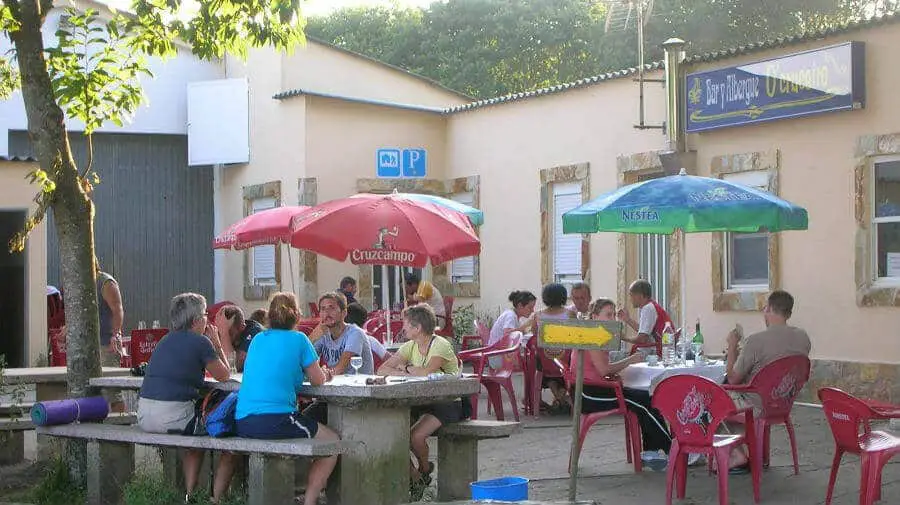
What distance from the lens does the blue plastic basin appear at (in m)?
6.84

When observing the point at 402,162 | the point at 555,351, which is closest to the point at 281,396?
the point at 555,351

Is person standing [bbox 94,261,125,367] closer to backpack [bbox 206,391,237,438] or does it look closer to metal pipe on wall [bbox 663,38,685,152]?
backpack [bbox 206,391,237,438]

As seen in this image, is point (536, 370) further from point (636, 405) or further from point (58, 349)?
point (58, 349)

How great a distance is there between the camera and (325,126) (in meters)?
20.0

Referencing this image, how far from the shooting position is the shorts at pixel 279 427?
7809mm

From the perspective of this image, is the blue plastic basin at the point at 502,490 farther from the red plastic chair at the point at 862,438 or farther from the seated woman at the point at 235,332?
the seated woman at the point at 235,332

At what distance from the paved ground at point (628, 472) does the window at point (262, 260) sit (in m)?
9.49

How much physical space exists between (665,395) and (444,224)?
395cm

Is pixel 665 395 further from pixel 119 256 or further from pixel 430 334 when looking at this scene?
pixel 119 256

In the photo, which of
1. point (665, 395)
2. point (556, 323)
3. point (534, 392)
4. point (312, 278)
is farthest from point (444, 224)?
point (312, 278)

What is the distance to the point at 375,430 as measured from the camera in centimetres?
791

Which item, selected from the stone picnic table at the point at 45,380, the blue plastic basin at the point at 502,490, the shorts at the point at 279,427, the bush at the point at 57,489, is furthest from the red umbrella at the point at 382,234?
the blue plastic basin at the point at 502,490

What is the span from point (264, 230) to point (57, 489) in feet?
17.9

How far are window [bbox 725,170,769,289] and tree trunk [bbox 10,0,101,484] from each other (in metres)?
7.73
